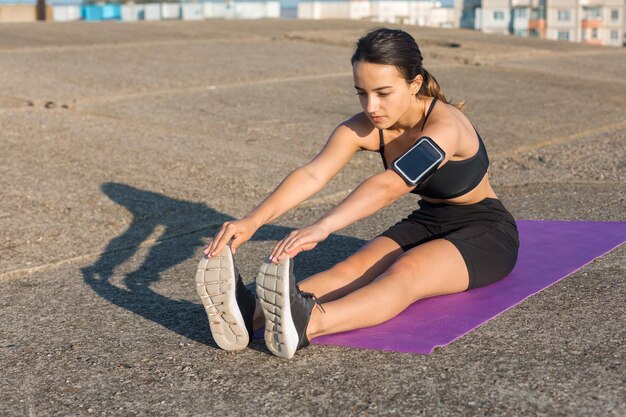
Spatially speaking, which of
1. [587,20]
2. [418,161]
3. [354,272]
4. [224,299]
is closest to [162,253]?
[354,272]

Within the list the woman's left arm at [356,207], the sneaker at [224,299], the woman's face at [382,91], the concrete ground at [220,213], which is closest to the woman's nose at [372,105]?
the woman's face at [382,91]

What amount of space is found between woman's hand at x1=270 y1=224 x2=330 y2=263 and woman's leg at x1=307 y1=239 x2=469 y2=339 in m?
0.31

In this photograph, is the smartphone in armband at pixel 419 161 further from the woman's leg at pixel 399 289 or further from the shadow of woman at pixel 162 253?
the shadow of woman at pixel 162 253

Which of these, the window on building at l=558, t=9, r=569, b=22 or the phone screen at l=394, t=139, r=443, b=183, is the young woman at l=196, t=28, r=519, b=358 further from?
the window on building at l=558, t=9, r=569, b=22

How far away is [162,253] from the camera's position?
549 centimetres

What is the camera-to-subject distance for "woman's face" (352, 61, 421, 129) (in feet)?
12.5

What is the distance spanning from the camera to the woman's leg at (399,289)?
371 centimetres

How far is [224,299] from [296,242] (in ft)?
1.12

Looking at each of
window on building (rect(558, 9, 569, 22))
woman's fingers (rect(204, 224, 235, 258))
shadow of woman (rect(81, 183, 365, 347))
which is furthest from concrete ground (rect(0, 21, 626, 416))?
window on building (rect(558, 9, 569, 22))

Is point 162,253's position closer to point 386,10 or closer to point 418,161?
point 418,161

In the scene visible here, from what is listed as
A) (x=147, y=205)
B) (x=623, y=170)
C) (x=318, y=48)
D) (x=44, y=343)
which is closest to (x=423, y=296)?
(x=44, y=343)

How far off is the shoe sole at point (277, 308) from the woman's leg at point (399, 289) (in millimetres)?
150

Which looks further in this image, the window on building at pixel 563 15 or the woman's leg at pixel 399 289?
the window on building at pixel 563 15

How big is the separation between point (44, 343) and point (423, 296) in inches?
60.5
